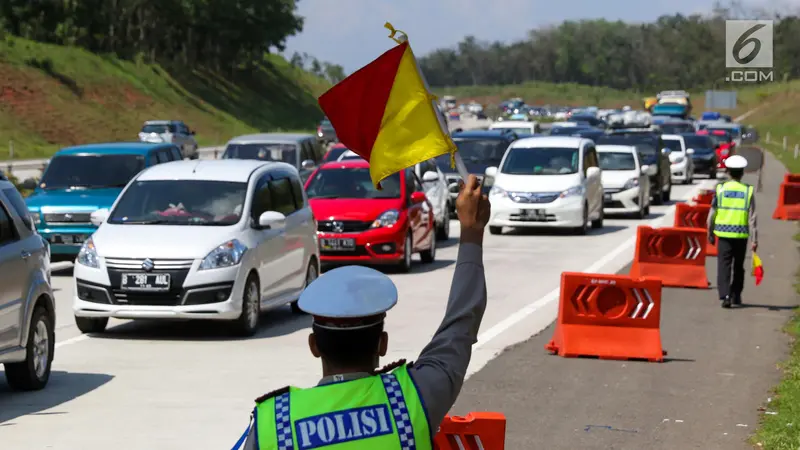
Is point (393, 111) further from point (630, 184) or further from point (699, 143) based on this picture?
point (699, 143)

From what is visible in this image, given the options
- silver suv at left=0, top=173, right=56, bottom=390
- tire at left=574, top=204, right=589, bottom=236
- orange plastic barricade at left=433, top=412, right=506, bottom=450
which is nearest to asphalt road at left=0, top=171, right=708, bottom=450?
silver suv at left=0, top=173, right=56, bottom=390

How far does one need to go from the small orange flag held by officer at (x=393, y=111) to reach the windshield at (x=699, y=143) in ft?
152

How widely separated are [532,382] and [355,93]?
7.17 m

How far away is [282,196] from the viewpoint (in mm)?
15617

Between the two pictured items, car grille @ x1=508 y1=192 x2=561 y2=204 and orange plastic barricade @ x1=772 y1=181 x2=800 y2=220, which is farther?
orange plastic barricade @ x1=772 y1=181 x2=800 y2=220

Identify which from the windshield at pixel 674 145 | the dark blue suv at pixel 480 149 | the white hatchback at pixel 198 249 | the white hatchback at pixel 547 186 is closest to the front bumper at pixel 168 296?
the white hatchback at pixel 198 249

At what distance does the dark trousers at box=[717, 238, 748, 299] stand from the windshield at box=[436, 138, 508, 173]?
16585 millimetres

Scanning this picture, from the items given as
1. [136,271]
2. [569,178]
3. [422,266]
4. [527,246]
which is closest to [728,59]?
[569,178]

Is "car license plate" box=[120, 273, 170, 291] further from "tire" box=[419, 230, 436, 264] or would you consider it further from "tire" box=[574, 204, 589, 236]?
"tire" box=[574, 204, 589, 236]

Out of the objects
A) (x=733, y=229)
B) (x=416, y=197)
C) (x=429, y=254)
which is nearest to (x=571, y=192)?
(x=429, y=254)

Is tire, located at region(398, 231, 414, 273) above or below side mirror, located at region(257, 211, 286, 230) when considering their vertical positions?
below

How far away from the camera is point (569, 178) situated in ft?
89.6

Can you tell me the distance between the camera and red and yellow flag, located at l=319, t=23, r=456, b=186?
4234 millimetres

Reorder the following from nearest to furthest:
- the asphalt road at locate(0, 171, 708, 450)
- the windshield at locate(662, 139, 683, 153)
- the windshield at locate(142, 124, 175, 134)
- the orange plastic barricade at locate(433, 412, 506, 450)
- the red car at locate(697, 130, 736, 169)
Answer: the orange plastic barricade at locate(433, 412, 506, 450)
the asphalt road at locate(0, 171, 708, 450)
the windshield at locate(662, 139, 683, 153)
the red car at locate(697, 130, 736, 169)
the windshield at locate(142, 124, 175, 134)
